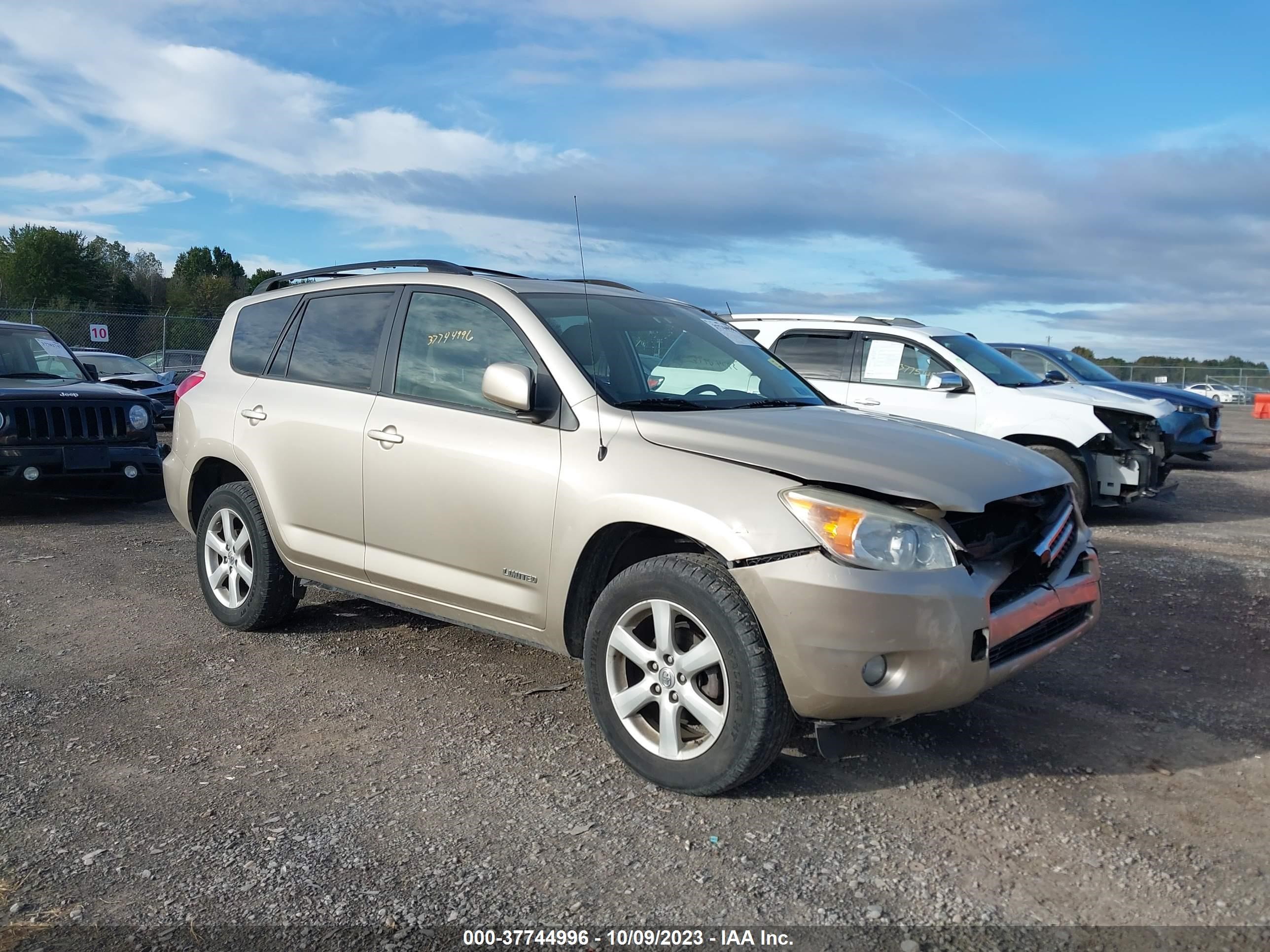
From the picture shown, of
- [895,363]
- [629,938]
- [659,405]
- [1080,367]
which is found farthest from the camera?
[1080,367]

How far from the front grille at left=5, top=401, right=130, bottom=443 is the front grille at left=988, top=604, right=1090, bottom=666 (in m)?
8.20

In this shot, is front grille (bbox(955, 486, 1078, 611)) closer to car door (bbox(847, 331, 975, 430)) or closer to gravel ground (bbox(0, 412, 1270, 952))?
gravel ground (bbox(0, 412, 1270, 952))

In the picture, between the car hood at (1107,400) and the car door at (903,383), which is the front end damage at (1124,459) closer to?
the car hood at (1107,400)

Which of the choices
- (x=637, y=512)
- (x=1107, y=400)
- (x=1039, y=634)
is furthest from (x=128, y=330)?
(x=1039, y=634)

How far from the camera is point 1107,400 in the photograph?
9734 mm

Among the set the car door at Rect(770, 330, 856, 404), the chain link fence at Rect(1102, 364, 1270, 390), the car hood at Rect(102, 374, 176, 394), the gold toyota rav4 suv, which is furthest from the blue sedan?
the chain link fence at Rect(1102, 364, 1270, 390)

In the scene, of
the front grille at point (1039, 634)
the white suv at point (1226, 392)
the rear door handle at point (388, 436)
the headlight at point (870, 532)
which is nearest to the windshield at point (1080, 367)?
the front grille at point (1039, 634)

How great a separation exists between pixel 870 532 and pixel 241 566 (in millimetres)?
3558

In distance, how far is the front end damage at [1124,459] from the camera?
923cm

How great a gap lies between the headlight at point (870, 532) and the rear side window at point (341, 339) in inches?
95.3

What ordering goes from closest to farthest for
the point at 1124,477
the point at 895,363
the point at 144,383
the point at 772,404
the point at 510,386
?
the point at 510,386
the point at 772,404
the point at 1124,477
the point at 895,363
the point at 144,383

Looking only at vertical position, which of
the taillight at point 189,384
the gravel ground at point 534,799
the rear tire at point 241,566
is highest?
the taillight at point 189,384

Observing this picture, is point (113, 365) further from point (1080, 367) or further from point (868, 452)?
point (868, 452)

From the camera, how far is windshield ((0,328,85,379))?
9680 mm
